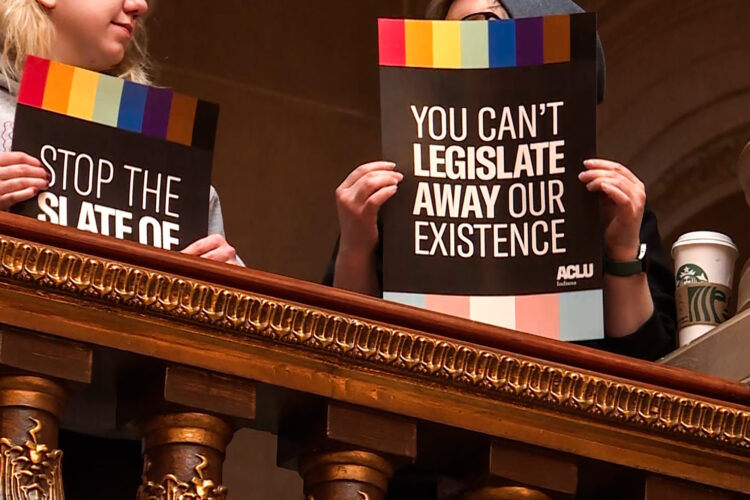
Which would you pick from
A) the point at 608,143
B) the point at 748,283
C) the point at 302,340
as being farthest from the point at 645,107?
the point at 302,340

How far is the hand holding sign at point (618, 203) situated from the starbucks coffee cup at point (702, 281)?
0.07m

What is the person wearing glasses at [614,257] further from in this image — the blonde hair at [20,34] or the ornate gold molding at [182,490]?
the ornate gold molding at [182,490]

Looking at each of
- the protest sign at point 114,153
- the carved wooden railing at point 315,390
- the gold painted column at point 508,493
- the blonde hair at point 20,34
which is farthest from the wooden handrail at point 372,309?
the blonde hair at point 20,34

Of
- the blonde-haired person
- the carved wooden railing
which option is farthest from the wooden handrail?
the blonde-haired person

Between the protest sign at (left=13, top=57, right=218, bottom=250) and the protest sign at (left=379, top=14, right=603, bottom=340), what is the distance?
234 millimetres

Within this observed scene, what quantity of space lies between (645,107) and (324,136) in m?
0.87

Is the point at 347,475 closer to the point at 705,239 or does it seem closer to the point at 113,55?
the point at 705,239

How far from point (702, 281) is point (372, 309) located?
688 millimetres

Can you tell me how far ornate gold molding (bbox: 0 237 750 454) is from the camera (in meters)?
1.85

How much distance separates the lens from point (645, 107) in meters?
4.89

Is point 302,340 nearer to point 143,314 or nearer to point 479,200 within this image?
point 143,314

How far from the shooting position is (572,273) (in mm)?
2240

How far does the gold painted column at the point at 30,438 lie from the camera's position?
178 cm

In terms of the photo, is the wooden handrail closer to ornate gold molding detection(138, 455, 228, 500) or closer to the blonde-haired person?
ornate gold molding detection(138, 455, 228, 500)
